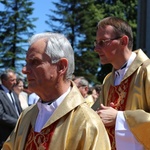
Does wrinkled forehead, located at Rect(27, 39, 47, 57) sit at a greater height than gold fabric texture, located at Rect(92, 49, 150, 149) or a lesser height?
greater

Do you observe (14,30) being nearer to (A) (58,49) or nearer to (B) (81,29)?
(B) (81,29)

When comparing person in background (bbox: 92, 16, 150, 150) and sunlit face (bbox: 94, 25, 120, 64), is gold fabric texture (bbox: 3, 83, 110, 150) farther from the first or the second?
sunlit face (bbox: 94, 25, 120, 64)

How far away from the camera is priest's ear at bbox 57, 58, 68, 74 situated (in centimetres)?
276

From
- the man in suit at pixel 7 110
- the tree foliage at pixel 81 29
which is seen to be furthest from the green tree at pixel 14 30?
the man in suit at pixel 7 110

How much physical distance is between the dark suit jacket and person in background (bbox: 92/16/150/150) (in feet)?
7.90

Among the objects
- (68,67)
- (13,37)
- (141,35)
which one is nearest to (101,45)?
(68,67)

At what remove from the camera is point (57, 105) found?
9.07ft

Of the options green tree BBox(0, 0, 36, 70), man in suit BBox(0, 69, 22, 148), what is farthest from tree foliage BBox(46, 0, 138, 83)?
man in suit BBox(0, 69, 22, 148)

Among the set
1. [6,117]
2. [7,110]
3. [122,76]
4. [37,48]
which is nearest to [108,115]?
[122,76]

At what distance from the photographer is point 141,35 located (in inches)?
700

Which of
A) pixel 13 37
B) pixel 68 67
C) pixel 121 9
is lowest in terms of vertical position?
pixel 13 37

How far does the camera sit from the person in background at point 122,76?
3.95 metres

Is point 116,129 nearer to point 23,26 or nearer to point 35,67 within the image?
point 35,67

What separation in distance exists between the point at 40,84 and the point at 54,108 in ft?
0.57
